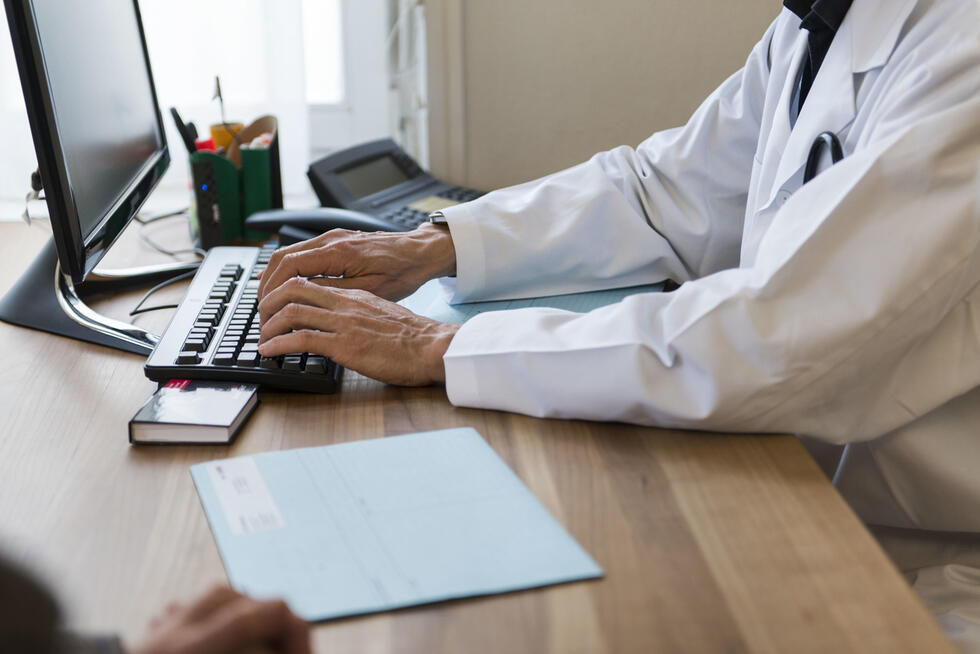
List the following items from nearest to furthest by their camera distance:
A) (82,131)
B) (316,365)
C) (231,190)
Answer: (316,365), (82,131), (231,190)

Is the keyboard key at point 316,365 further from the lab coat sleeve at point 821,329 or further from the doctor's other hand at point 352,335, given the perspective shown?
the lab coat sleeve at point 821,329

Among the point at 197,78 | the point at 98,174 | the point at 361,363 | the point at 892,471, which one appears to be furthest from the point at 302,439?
the point at 197,78

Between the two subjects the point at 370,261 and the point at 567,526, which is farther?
the point at 370,261

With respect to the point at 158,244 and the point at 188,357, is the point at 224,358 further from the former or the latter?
the point at 158,244

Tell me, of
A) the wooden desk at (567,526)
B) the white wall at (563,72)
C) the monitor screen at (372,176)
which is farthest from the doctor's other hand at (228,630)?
the white wall at (563,72)

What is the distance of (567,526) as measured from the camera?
0.59 meters

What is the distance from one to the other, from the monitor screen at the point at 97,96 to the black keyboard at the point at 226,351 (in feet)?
0.45

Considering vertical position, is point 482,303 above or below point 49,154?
below

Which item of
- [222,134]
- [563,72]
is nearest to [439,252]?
[222,134]

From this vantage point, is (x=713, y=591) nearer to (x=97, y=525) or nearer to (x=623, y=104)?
(x=97, y=525)

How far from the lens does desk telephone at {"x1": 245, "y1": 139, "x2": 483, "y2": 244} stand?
3.94 feet

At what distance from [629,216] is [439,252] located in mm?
253

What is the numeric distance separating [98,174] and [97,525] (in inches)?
19.6

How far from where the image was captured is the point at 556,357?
2.40 feet
